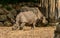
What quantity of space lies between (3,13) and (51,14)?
6.60 ft

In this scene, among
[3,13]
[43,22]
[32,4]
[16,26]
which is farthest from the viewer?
[32,4]

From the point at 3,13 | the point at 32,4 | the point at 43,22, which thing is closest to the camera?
the point at 43,22

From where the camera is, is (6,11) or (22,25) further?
(6,11)

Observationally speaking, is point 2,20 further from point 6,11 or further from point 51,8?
point 51,8

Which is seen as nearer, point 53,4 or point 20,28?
point 20,28

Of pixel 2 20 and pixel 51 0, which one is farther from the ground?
pixel 51 0

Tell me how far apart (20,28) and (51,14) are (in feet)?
7.85

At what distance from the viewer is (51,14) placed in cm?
864

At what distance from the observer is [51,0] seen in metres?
8.64

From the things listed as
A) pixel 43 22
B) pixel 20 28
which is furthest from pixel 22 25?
pixel 43 22

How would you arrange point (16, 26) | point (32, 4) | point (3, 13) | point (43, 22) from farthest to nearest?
point (32, 4), point (3, 13), point (43, 22), point (16, 26)

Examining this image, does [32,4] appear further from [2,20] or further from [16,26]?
[16,26]

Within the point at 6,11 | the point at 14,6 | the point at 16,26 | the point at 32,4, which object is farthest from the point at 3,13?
the point at 16,26

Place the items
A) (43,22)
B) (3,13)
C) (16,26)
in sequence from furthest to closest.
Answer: (3,13), (43,22), (16,26)
